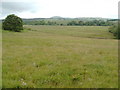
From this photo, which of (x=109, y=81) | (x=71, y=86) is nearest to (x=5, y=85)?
(x=71, y=86)

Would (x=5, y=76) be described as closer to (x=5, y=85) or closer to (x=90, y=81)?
(x=5, y=85)

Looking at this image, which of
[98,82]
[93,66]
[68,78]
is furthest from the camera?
[93,66]

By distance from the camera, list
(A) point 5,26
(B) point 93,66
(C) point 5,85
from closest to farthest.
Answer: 1. (C) point 5,85
2. (B) point 93,66
3. (A) point 5,26

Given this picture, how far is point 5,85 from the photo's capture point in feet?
18.1

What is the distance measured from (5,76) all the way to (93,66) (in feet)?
15.3

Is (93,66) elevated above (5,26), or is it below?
below

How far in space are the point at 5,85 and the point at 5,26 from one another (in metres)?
62.6

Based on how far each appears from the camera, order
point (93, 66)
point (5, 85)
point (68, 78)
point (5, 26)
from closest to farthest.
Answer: point (5, 85) → point (68, 78) → point (93, 66) → point (5, 26)

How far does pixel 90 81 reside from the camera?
599cm

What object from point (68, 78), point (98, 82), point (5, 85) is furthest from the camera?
point (68, 78)

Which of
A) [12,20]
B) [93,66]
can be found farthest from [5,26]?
[93,66]

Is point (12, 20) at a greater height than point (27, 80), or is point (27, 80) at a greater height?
point (12, 20)

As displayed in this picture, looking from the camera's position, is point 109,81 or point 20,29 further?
point 20,29

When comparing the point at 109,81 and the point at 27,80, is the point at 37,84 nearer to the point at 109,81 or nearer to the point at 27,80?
the point at 27,80
